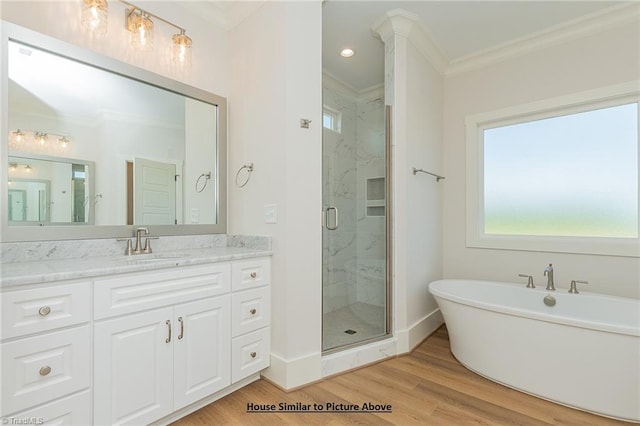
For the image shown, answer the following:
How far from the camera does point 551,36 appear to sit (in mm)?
2625

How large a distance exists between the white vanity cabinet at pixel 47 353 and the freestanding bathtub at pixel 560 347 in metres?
2.24

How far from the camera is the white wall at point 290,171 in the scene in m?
1.89

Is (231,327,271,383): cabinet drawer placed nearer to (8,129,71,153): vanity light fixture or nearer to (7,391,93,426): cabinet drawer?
(7,391,93,426): cabinet drawer

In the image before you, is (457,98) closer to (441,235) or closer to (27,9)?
(441,235)

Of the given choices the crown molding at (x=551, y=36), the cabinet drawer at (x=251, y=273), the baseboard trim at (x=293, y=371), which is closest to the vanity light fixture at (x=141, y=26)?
the cabinet drawer at (x=251, y=273)

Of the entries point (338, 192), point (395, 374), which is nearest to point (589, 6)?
point (338, 192)

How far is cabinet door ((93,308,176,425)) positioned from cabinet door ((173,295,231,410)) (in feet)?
0.16

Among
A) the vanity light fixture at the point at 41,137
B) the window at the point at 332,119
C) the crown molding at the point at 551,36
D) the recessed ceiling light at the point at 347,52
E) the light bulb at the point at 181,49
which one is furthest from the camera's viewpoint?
the recessed ceiling light at the point at 347,52

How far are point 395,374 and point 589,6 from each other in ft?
10.5

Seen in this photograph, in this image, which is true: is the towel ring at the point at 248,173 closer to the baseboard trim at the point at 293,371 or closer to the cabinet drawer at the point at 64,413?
the baseboard trim at the point at 293,371

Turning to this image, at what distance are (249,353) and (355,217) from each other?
1586 millimetres

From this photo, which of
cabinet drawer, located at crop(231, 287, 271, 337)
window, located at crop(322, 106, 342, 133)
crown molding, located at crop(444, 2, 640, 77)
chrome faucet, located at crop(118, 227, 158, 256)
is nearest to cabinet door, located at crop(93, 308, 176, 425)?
cabinet drawer, located at crop(231, 287, 271, 337)

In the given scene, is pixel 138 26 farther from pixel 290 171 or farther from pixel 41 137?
pixel 290 171

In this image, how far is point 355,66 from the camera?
316 cm
